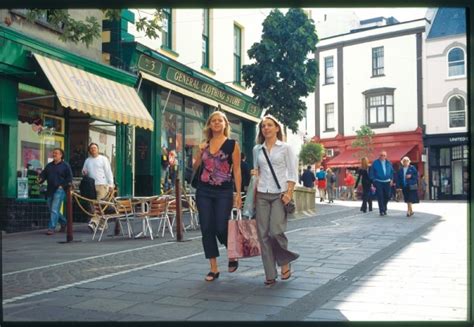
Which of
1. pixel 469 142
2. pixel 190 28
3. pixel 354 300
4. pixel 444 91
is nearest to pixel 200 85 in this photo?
pixel 190 28

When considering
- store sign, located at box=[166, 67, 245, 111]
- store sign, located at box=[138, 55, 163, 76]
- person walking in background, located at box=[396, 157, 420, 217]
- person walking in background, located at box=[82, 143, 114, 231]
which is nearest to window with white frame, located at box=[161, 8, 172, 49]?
store sign, located at box=[166, 67, 245, 111]

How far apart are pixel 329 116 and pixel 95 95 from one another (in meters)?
29.5

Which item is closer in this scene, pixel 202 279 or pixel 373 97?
pixel 202 279

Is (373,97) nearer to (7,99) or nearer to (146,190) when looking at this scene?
(146,190)

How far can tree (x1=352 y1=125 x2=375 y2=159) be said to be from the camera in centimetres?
3462

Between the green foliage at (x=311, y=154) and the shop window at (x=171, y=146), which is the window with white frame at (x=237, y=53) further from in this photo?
the green foliage at (x=311, y=154)

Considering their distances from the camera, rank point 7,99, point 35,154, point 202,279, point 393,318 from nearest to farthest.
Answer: point 393,318 → point 202,279 → point 7,99 → point 35,154

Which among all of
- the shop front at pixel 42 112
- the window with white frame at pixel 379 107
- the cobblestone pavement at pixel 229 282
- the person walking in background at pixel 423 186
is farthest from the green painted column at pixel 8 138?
the window with white frame at pixel 379 107

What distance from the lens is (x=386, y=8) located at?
3.30m

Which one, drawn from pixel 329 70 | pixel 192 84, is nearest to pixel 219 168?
pixel 192 84

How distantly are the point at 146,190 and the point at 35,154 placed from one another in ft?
13.6

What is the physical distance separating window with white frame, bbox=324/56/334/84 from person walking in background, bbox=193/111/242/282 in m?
34.9

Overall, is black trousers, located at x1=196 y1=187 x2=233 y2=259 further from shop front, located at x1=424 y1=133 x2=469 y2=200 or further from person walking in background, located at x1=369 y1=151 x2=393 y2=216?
shop front, located at x1=424 y1=133 x2=469 y2=200

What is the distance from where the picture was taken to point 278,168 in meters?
5.65
